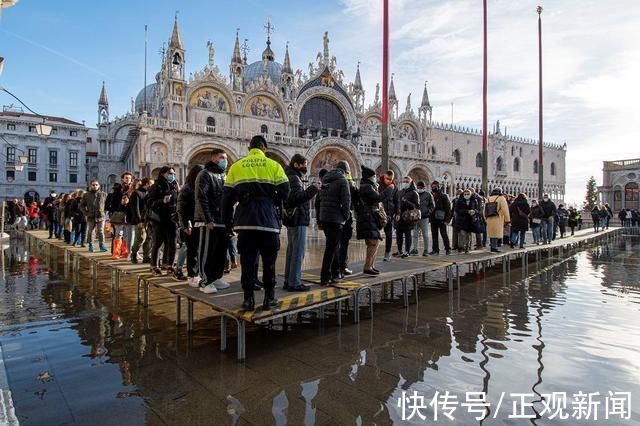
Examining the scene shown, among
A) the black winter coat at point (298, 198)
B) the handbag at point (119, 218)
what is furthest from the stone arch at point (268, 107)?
the black winter coat at point (298, 198)

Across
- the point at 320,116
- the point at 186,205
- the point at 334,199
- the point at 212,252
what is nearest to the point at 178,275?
the point at 186,205

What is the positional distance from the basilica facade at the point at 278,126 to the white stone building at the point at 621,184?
41.5ft

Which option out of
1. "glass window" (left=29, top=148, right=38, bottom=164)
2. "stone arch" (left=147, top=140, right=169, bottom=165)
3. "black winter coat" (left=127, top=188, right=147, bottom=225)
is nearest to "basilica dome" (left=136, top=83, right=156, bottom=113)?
"glass window" (left=29, top=148, right=38, bottom=164)

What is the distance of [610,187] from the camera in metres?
52.1

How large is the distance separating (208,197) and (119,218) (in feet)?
14.0

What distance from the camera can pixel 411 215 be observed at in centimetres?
835

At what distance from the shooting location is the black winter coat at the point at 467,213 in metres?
9.89

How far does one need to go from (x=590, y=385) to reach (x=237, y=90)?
35960 mm

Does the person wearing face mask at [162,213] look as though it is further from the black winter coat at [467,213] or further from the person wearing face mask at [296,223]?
the black winter coat at [467,213]

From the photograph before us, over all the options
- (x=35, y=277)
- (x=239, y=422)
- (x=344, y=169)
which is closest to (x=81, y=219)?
(x=35, y=277)

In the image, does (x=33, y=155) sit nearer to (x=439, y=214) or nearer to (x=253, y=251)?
(x=439, y=214)

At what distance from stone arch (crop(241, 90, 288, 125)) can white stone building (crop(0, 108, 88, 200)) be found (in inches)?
1069

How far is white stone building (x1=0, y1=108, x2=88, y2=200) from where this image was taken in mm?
45719

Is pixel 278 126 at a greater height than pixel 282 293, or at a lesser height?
greater
